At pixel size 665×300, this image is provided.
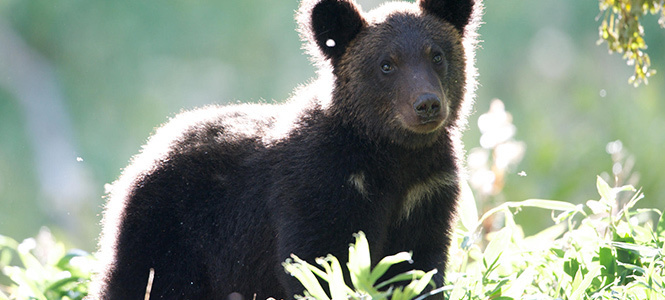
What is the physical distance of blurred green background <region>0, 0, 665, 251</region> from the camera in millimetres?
12983

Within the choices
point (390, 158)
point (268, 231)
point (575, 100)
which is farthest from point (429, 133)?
point (575, 100)

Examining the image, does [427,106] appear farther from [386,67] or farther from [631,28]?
[631,28]

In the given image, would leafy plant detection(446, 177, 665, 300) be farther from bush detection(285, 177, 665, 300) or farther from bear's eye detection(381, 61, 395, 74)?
bear's eye detection(381, 61, 395, 74)

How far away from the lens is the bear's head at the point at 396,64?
182 inches

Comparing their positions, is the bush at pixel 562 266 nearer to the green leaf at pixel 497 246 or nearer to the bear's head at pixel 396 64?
the green leaf at pixel 497 246

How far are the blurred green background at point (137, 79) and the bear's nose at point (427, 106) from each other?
7.58 metres

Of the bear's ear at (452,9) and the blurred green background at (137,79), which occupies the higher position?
the blurred green background at (137,79)

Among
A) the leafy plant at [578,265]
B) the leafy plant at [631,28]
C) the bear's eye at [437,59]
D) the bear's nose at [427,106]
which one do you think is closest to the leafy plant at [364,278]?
the leafy plant at [578,265]

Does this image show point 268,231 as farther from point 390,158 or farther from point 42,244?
point 42,244

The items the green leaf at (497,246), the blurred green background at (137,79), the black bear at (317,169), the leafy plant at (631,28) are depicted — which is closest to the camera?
the leafy plant at (631,28)

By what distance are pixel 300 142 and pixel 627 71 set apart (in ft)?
31.0

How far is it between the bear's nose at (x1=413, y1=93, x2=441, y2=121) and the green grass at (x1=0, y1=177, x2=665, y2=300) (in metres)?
0.62

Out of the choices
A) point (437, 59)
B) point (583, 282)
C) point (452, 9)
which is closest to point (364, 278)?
point (583, 282)

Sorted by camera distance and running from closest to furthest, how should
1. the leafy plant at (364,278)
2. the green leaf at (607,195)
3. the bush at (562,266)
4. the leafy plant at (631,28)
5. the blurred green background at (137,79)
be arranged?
the leafy plant at (364,278), the bush at (562,266), the leafy plant at (631,28), the green leaf at (607,195), the blurred green background at (137,79)
